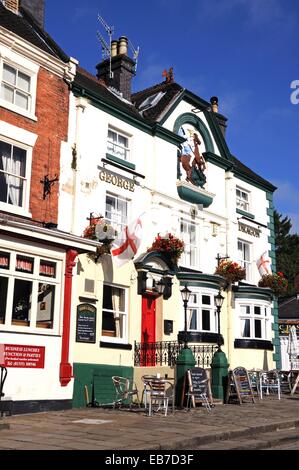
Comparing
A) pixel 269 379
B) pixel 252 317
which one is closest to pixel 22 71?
pixel 252 317

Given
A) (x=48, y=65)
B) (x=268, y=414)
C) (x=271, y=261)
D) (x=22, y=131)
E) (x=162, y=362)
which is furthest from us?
(x=271, y=261)

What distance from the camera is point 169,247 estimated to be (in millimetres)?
18375

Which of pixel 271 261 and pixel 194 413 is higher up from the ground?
pixel 271 261

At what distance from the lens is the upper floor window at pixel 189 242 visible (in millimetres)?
20484

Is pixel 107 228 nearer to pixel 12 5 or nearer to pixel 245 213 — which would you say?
pixel 12 5

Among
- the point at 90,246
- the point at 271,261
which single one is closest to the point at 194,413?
the point at 90,246

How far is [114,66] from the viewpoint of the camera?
2170 centimetres

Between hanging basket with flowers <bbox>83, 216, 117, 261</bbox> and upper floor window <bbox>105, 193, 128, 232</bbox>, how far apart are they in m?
1.33

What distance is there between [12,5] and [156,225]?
8.22 meters

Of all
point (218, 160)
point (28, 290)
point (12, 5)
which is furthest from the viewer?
point (218, 160)

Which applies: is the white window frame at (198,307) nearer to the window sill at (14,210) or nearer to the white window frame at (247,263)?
the white window frame at (247,263)

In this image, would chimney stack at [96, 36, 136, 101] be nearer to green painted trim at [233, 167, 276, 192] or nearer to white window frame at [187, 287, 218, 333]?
green painted trim at [233, 167, 276, 192]

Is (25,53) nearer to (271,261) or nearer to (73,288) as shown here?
(73,288)

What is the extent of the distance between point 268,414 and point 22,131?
9532 mm
